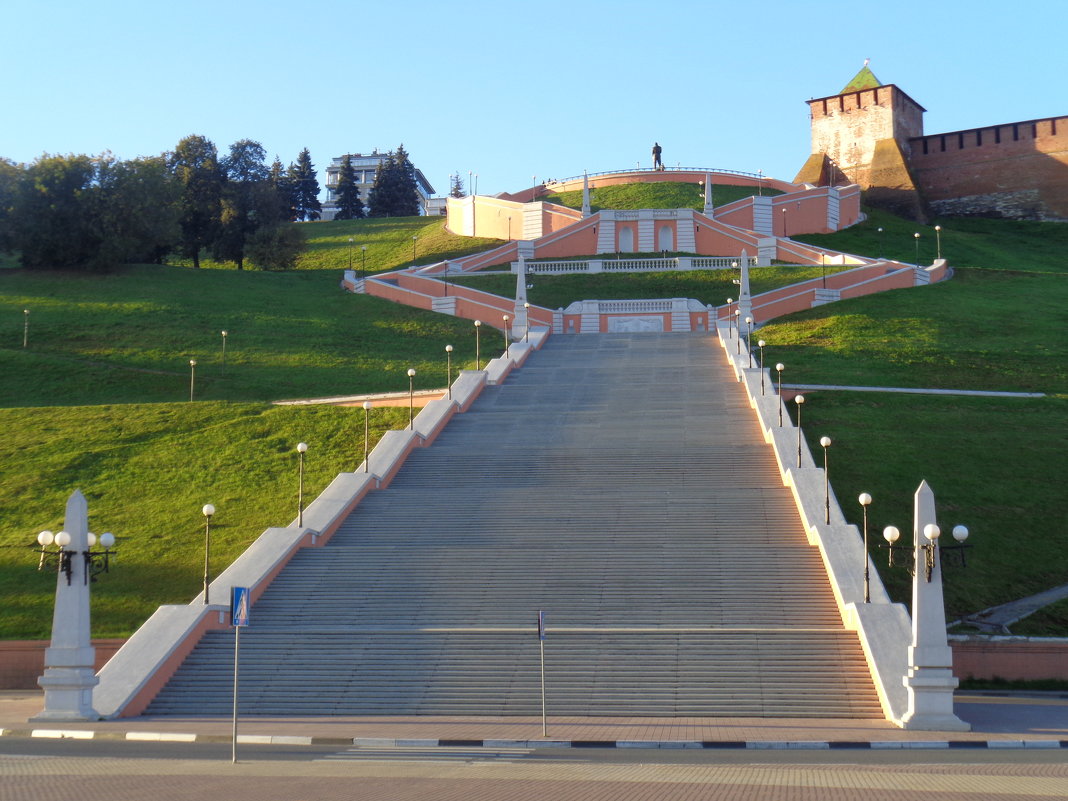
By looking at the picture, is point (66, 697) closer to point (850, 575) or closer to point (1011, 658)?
point (850, 575)

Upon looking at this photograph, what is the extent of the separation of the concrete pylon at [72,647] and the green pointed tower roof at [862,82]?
76453mm

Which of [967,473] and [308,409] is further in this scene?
[308,409]

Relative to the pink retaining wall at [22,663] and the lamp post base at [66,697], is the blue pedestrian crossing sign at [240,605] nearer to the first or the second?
the lamp post base at [66,697]

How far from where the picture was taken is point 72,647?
18.1 m

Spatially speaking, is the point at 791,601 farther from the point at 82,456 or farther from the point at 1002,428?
the point at 82,456

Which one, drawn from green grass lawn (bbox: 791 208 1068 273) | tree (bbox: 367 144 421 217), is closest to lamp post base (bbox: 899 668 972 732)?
green grass lawn (bbox: 791 208 1068 273)

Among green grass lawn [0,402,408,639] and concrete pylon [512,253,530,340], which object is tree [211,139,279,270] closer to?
concrete pylon [512,253,530,340]

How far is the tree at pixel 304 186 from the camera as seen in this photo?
3959 inches

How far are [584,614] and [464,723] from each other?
396 centimetres

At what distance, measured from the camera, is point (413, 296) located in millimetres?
53469

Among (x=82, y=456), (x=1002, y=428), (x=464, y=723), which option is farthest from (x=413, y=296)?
(x=464, y=723)

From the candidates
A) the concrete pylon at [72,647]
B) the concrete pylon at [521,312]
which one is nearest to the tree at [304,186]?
the concrete pylon at [521,312]

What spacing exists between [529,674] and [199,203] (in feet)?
183

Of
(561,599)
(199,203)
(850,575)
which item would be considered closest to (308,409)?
(561,599)
